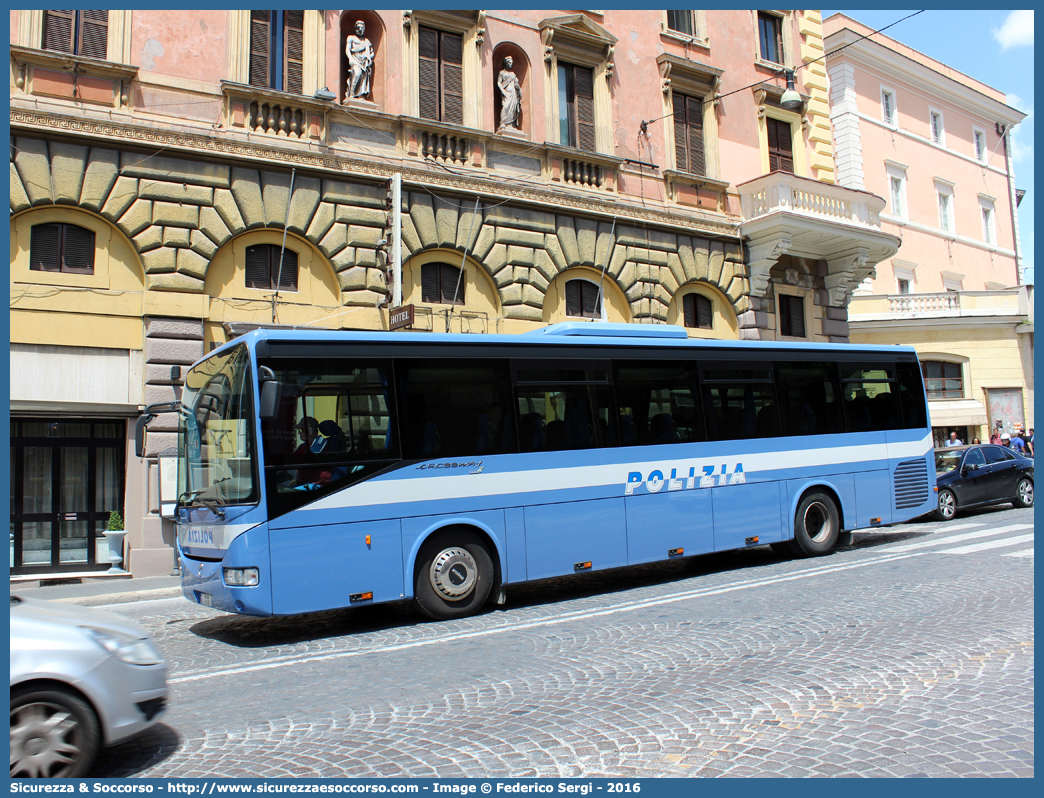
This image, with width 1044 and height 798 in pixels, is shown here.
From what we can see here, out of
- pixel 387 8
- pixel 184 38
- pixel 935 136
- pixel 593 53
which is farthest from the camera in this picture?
pixel 935 136

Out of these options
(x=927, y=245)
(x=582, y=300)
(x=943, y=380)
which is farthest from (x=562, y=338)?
(x=927, y=245)

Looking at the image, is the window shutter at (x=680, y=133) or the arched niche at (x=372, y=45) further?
the window shutter at (x=680, y=133)

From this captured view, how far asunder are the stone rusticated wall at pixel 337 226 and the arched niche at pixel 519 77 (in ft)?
7.00

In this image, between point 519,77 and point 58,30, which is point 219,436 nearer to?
point 58,30

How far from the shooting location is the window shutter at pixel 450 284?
16938mm

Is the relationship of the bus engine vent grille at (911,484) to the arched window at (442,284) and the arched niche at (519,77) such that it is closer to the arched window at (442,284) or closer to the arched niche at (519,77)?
the arched window at (442,284)

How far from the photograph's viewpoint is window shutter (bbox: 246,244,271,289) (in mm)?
14930

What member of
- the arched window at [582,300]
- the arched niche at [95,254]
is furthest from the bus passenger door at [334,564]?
the arched window at [582,300]

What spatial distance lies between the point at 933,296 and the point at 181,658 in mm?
29768

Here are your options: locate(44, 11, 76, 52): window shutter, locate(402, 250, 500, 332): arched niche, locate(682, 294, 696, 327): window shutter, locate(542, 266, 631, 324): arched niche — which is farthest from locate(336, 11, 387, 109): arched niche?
locate(682, 294, 696, 327): window shutter

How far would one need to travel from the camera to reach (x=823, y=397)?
12.4m

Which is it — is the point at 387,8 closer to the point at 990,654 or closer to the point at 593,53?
the point at 593,53
